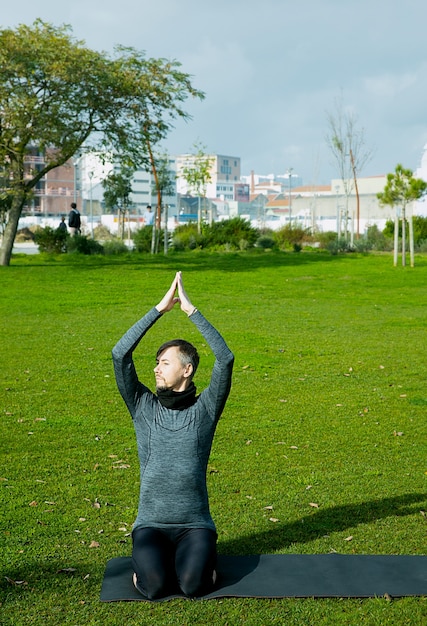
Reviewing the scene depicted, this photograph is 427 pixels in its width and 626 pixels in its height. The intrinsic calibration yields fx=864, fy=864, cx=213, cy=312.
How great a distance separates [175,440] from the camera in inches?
185

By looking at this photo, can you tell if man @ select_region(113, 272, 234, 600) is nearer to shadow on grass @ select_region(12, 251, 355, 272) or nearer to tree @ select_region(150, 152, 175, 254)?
shadow on grass @ select_region(12, 251, 355, 272)

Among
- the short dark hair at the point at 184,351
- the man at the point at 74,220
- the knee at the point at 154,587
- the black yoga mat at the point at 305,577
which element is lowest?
the black yoga mat at the point at 305,577

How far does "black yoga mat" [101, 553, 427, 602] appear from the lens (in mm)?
4492

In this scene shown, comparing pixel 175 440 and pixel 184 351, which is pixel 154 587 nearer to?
pixel 175 440

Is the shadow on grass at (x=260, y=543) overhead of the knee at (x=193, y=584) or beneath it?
beneath

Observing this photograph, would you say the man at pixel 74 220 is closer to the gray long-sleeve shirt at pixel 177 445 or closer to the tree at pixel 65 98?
the tree at pixel 65 98

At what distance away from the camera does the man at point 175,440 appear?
4.59 meters

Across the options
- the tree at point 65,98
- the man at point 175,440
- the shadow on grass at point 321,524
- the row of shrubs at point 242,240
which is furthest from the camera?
the row of shrubs at point 242,240

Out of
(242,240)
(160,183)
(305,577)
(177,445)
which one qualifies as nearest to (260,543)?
(305,577)

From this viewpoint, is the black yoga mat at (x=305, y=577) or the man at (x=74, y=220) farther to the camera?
the man at (x=74, y=220)

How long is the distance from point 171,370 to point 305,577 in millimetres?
1345

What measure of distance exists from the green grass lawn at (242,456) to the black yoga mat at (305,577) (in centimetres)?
8

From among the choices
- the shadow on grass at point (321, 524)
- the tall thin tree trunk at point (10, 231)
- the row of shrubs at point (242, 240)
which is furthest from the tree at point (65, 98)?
the shadow on grass at point (321, 524)

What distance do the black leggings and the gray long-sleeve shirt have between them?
12 centimetres
